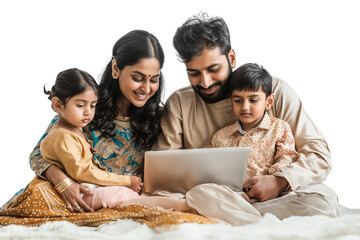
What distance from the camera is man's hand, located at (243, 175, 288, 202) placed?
105 inches

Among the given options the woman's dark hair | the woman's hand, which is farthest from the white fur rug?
the woman's dark hair

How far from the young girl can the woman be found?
0.06 metres

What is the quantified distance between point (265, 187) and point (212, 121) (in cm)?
72

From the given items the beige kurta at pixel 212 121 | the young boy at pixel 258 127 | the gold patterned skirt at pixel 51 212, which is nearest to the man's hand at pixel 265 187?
the young boy at pixel 258 127

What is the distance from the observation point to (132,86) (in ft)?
9.76

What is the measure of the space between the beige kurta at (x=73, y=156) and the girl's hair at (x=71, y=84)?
20cm

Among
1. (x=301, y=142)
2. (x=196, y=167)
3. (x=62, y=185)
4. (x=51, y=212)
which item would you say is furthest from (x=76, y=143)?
(x=301, y=142)

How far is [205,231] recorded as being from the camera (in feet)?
6.53

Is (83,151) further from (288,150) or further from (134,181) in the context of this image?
(288,150)

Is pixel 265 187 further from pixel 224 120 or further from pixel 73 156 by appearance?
pixel 73 156

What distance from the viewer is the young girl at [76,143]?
2607 millimetres

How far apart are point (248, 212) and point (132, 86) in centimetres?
113

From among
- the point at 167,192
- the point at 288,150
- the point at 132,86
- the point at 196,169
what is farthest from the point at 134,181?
the point at 288,150

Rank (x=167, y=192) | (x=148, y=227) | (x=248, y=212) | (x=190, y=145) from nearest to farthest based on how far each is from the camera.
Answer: (x=148, y=227), (x=248, y=212), (x=167, y=192), (x=190, y=145)
